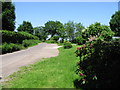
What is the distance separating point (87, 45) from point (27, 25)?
73.0 meters

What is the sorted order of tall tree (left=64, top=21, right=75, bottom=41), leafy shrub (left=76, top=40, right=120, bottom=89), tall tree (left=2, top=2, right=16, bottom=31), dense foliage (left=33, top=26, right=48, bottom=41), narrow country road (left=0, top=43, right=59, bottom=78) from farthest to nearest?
dense foliage (left=33, top=26, right=48, bottom=41), tall tree (left=64, top=21, right=75, bottom=41), tall tree (left=2, top=2, right=16, bottom=31), narrow country road (left=0, top=43, right=59, bottom=78), leafy shrub (left=76, top=40, right=120, bottom=89)

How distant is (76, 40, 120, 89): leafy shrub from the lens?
3846 millimetres

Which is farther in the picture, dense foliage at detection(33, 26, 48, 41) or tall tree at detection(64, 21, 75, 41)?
dense foliage at detection(33, 26, 48, 41)

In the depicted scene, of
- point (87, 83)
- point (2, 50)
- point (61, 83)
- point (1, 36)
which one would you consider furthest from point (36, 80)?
point (1, 36)

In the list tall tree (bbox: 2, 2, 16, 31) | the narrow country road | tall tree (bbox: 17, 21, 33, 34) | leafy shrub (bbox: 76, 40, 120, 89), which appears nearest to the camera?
leafy shrub (bbox: 76, 40, 120, 89)

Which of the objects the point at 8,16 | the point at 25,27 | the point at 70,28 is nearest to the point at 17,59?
the point at 8,16

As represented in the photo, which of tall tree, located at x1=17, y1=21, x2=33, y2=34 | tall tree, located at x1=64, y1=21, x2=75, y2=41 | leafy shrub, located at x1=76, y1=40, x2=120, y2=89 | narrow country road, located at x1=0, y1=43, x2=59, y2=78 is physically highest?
tall tree, located at x1=17, y1=21, x2=33, y2=34

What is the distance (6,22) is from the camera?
29484mm

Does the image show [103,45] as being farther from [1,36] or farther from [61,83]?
[1,36]

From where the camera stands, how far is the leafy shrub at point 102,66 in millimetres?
3846

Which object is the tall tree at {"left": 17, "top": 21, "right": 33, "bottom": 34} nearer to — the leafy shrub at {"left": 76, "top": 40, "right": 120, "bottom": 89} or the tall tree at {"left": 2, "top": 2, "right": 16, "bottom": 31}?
the tall tree at {"left": 2, "top": 2, "right": 16, "bottom": 31}

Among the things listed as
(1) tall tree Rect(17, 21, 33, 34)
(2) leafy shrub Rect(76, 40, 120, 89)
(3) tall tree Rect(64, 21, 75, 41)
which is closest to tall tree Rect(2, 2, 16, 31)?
(3) tall tree Rect(64, 21, 75, 41)

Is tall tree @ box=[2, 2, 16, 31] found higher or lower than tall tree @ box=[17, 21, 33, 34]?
lower

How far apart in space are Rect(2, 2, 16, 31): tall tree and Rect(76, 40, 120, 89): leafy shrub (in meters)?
27.4
